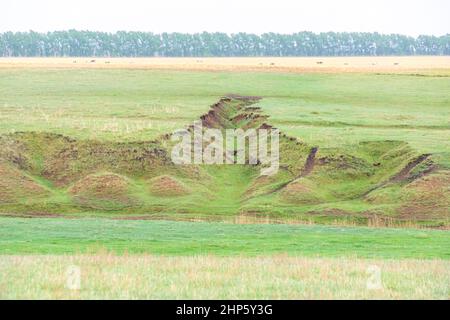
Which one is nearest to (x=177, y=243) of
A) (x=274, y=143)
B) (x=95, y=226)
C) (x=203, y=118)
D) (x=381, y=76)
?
(x=95, y=226)

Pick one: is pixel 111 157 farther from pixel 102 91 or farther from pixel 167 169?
pixel 102 91

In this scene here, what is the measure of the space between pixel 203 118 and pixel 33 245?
42.6 metres

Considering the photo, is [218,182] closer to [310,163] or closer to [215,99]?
[310,163]

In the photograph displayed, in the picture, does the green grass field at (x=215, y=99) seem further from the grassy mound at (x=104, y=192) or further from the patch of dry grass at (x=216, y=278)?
the patch of dry grass at (x=216, y=278)

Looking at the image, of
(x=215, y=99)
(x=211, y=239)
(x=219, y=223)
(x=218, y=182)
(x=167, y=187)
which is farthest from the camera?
(x=215, y=99)

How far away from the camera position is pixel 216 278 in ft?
73.1

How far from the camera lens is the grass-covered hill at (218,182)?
52750mm

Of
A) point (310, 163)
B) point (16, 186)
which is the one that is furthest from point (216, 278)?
point (310, 163)

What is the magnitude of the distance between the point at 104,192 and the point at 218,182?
8627 mm

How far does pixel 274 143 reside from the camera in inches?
2618

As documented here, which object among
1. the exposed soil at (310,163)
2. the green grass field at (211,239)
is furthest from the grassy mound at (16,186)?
the exposed soil at (310,163)

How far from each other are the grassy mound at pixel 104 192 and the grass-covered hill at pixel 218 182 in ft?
0.22

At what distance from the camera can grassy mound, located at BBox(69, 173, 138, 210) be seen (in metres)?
55.0
